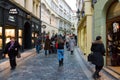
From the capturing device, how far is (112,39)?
14.2 metres

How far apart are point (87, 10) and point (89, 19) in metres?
0.85

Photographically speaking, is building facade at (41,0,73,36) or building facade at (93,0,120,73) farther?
building facade at (41,0,73,36)

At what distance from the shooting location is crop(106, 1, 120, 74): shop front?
1361cm

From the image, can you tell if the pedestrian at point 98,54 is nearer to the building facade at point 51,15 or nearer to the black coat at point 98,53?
the black coat at point 98,53

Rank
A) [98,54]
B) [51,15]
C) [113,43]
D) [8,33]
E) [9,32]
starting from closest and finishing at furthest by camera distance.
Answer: [98,54] < [113,43] < [8,33] < [9,32] < [51,15]

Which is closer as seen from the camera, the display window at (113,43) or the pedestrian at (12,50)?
the display window at (113,43)

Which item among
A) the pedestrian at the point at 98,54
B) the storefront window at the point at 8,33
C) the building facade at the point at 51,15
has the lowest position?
the pedestrian at the point at 98,54

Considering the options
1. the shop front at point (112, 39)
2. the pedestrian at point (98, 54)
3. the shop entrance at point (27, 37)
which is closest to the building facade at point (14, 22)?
the shop entrance at point (27, 37)

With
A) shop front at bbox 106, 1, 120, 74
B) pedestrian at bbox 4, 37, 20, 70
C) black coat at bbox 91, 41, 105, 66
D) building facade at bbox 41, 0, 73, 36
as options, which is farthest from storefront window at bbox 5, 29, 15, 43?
building facade at bbox 41, 0, 73, 36

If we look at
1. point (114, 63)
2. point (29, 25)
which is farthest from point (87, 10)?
point (29, 25)

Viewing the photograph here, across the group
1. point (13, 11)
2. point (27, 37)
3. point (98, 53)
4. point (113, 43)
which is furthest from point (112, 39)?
point (27, 37)

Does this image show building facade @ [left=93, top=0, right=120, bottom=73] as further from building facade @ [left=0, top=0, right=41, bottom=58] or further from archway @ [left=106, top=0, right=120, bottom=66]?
building facade @ [left=0, top=0, right=41, bottom=58]

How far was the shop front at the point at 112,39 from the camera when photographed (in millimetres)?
13609

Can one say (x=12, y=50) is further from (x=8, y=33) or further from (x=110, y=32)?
(x=8, y=33)
